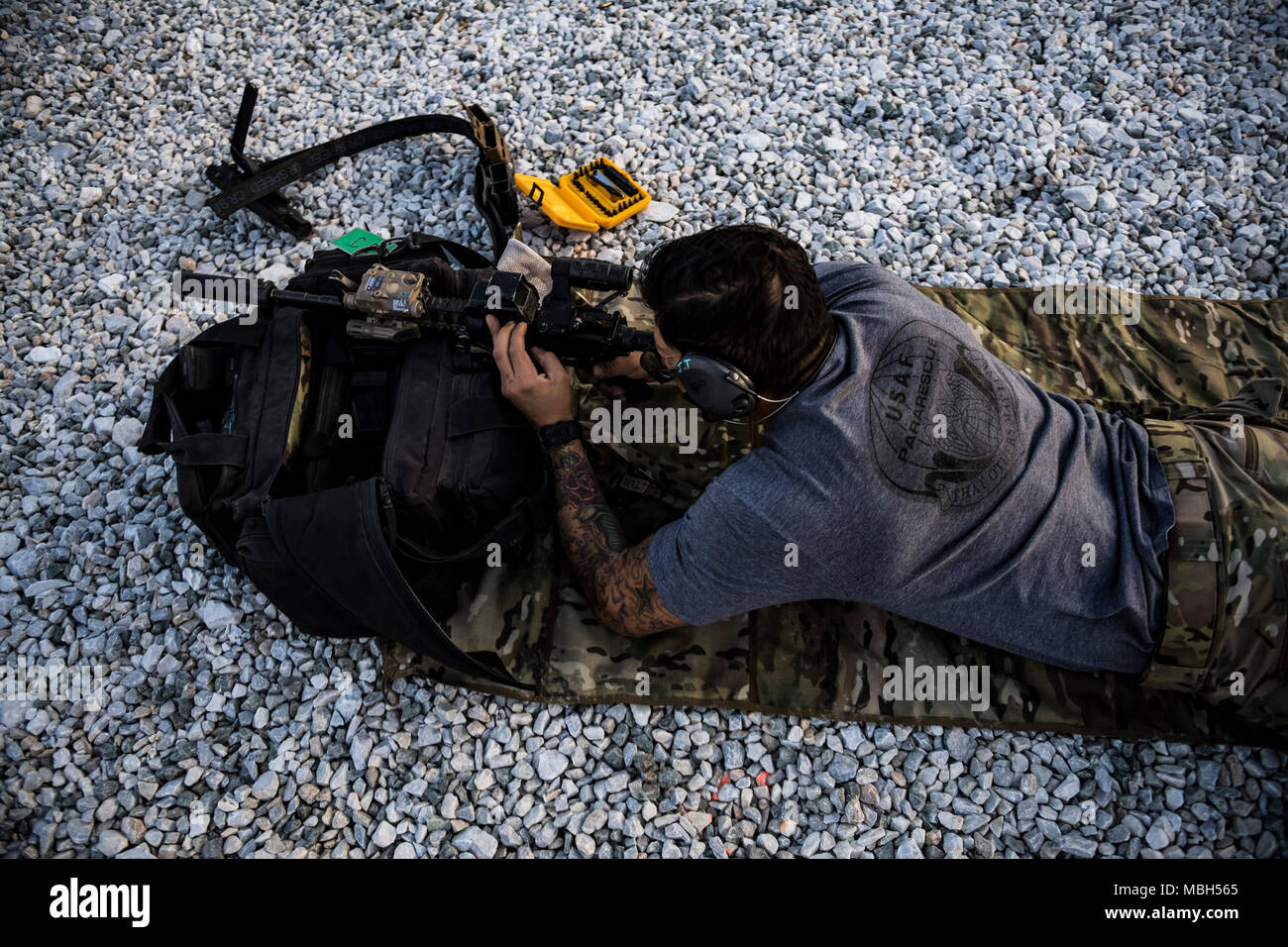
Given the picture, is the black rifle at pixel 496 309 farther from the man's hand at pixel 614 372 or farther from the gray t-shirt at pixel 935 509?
the gray t-shirt at pixel 935 509

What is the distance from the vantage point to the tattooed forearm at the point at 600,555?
279 centimetres

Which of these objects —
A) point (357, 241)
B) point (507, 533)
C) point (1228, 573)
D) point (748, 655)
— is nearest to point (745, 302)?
point (507, 533)

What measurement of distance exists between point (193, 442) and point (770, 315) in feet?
7.21

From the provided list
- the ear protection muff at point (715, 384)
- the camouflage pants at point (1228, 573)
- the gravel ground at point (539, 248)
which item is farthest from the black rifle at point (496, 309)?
the camouflage pants at point (1228, 573)

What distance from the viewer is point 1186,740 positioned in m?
2.96

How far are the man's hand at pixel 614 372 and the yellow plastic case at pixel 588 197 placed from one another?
1201 mm

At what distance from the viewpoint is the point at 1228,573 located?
8.12 feet

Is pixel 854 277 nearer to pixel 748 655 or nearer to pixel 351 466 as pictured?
pixel 748 655

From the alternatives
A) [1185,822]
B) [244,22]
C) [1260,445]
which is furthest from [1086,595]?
[244,22]

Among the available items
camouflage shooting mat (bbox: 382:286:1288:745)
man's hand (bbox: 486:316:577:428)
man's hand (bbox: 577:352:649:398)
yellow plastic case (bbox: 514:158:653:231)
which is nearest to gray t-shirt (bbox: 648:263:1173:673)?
camouflage shooting mat (bbox: 382:286:1288:745)

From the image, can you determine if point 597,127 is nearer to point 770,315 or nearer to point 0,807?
point 770,315

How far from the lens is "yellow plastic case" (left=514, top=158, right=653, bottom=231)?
424 centimetres

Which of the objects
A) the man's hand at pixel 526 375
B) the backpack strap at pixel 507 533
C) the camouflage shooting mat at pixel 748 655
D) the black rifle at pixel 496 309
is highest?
the black rifle at pixel 496 309

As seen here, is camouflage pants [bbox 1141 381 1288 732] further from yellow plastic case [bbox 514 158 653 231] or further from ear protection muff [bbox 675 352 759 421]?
yellow plastic case [bbox 514 158 653 231]
